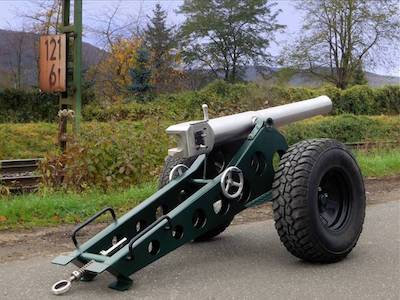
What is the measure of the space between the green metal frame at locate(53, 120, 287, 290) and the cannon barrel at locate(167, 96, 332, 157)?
123mm

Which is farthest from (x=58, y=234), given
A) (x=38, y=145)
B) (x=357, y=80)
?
(x=357, y=80)

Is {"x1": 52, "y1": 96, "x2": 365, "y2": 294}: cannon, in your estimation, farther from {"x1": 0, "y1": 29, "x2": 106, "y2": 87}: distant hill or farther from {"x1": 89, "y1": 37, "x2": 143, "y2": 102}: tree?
{"x1": 0, "y1": 29, "x2": 106, "y2": 87}: distant hill

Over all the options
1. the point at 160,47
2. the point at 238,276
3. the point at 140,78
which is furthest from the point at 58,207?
the point at 160,47

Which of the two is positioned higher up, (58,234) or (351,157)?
(351,157)

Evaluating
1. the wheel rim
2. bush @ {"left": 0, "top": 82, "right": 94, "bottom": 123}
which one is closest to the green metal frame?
the wheel rim

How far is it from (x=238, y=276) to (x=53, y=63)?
8.80 metres

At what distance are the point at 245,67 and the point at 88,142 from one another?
5718cm

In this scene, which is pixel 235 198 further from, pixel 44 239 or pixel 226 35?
pixel 226 35

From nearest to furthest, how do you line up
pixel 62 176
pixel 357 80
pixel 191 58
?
1. pixel 62 176
2. pixel 357 80
3. pixel 191 58

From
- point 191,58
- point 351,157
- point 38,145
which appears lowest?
point 38,145

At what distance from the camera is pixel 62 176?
8742 mm

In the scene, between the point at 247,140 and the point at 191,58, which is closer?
the point at 247,140

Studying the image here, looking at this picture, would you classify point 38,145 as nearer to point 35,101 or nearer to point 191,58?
point 35,101

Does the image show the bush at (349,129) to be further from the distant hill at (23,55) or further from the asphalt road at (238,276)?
the distant hill at (23,55)
